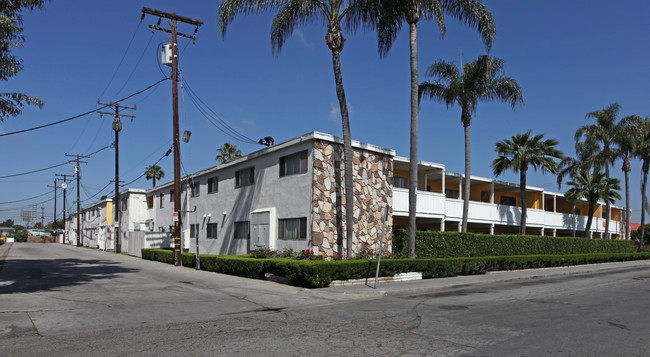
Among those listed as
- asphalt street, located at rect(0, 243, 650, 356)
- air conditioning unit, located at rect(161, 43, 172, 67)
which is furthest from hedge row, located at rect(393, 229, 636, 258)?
air conditioning unit, located at rect(161, 43, 172, 67)

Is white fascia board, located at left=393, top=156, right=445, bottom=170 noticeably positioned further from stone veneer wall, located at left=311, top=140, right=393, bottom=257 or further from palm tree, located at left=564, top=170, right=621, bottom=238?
palm tree, located at left=564, top=170, right=621, bottom=238

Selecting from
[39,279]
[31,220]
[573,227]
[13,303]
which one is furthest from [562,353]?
[31,220]

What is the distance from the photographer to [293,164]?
20547 millimetres

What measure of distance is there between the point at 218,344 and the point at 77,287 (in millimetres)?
8834

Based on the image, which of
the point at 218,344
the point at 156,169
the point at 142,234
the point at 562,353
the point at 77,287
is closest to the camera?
the point at 562,353

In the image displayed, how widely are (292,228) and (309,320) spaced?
35.6 ft

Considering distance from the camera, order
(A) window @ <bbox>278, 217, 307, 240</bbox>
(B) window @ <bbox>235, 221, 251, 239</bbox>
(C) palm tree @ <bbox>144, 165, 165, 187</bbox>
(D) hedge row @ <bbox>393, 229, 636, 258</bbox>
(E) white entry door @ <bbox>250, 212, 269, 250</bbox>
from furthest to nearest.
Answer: (C) palm tree @ <bbox>144, 165, 165, 187</bbox> → (B) window @ <bbox>235, 221, 251, 239</bbox> → (D) hedge row @ <bbox>393, 229, 636, 258</bbox> → (E) white entry door @ <bbox>250, 212, 269, 250</bbox> → (A) window @ <bbox>278, 217, 307, 240</bbox>

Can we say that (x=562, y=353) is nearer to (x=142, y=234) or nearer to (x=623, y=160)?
(x=142, y=234)

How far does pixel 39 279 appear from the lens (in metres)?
15.7

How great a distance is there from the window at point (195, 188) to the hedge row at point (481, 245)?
559 inches

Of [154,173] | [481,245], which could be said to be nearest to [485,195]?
[481,245]

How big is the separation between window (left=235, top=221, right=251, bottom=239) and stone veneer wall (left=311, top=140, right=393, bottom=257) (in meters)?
5.86

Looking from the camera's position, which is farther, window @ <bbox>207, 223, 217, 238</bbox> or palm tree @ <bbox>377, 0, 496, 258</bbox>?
window @ <bbox>207, 223, 217, 238</bbox>

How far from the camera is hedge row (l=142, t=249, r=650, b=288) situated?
15.2m
